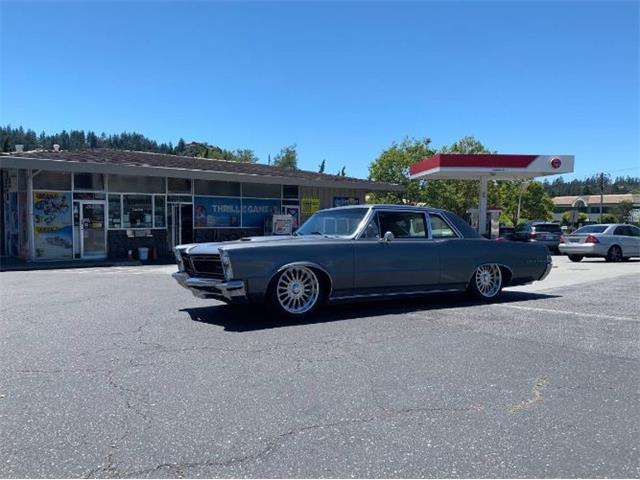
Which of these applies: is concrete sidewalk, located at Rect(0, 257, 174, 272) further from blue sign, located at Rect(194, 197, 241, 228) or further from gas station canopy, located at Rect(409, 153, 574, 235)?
gas station canopy, located at Rect(409, 153, 574, 235)

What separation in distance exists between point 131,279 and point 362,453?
1016 centimetres

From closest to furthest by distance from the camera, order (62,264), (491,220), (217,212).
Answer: (62,264) < (217,212) < (491,220)

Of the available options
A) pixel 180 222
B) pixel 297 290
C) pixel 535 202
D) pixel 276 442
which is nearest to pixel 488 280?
pixel 297 290

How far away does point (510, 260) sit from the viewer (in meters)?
8.93

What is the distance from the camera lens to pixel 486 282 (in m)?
8.78

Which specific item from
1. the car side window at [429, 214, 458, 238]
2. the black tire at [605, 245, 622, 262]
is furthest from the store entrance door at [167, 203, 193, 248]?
the black tire at [605, 245, 622, 262]

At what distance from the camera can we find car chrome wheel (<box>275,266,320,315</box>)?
706 centimetres

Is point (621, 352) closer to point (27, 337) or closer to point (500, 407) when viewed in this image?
point (500, 407)

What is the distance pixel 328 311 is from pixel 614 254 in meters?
16.2

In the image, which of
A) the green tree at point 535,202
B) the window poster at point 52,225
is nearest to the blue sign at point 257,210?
the window poster at point 52,225

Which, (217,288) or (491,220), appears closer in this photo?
(217,288)

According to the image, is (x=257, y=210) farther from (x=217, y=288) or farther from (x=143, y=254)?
(x=217, y=288)

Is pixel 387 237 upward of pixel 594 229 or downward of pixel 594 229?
downward

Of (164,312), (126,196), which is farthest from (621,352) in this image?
(126,196)
